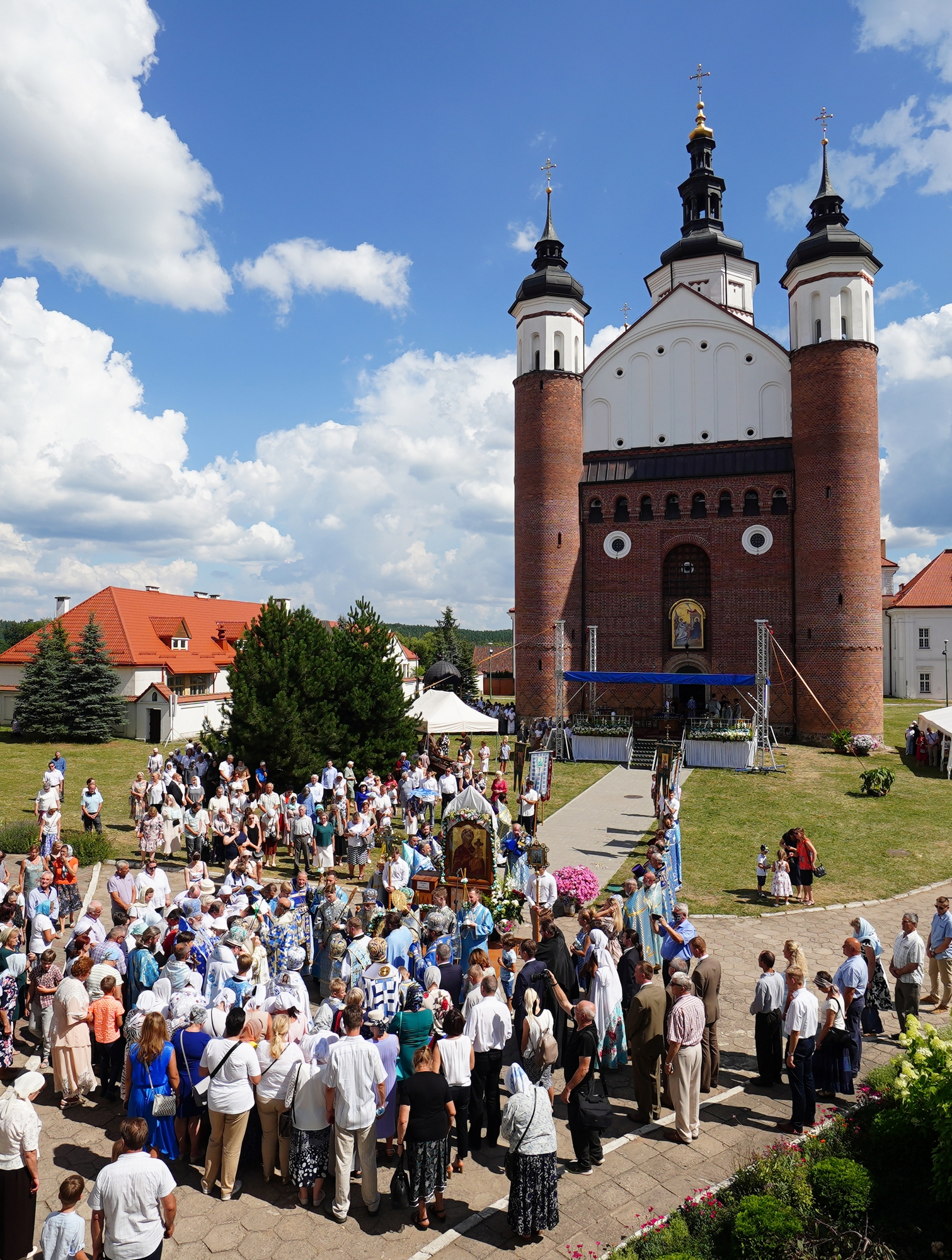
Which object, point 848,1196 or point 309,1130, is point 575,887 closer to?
point 848,1196

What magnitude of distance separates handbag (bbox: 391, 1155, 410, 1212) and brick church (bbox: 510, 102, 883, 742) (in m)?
27.3

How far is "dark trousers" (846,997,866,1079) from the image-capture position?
24.5 ft

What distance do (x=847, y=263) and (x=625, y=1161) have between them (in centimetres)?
3277

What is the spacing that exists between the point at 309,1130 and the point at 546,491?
29520 mm

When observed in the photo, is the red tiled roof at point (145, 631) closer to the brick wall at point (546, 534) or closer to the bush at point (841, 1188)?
the brick wall at point (546, 534)

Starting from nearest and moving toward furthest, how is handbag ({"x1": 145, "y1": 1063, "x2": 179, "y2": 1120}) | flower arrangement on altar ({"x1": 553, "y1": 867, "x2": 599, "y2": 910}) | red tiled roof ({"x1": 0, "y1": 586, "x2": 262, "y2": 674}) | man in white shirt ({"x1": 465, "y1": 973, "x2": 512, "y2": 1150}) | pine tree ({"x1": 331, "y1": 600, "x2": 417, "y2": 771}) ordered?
handbag ({"x1": 145, "y1": 1063, "x2": 179, "y2": 1120})
man in white shirt ({"x1": 465, "y1": 973, "x2": 512, "y2": 1150})
flower arrangement on altar ({"x1": 553, "y1": 867, "x2": 599, "y2": 910})
pine tree ({"x1": 331, "y1": 600, "x2": 417, "y2": 771})
red tiled roof ({"x1": 0, "y1": 586, "x2": 262, "y2": 674})

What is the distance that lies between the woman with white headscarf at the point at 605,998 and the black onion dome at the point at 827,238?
31077mm

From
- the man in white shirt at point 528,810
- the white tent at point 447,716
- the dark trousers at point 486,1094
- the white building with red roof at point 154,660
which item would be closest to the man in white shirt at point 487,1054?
the dark trousers at point 486,1094

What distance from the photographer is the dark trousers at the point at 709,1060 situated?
7.70 m

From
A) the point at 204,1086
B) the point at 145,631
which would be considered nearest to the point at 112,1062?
the point at 204,1086

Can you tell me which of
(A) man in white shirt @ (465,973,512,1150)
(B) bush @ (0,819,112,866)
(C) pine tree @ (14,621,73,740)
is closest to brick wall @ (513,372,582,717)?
(C) pine tree @ (14,621,73,740)

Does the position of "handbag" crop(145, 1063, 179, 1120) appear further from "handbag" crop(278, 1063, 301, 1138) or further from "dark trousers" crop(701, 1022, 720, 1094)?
"dark trousers" crop(701, 1022, 720, 1094)

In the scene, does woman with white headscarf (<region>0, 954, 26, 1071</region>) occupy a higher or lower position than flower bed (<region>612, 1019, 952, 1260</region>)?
higher

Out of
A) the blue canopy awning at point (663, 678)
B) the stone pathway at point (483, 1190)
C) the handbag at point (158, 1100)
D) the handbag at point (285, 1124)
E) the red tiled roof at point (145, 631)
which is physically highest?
the red tiled roof at point (145, 631)
